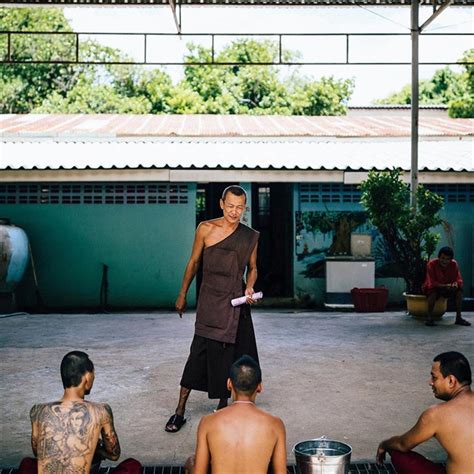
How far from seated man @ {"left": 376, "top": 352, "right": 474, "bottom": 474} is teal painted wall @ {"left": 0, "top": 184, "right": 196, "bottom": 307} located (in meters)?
8.56

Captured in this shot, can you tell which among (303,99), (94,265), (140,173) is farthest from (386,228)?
(303,99)

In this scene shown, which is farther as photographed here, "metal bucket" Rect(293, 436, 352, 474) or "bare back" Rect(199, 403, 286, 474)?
"metal bucket" Rect(293, 436, 352, 474)

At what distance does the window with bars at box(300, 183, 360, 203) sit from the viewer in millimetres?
12289

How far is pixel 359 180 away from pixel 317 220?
1097 millimetres

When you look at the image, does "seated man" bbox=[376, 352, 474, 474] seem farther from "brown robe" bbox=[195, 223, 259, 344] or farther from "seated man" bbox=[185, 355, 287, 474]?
"brown robe" bbox=[195, 223, 259, 344]

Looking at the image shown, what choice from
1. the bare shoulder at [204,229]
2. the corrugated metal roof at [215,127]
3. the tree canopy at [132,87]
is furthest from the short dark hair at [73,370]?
the tree canopy at [132,87]

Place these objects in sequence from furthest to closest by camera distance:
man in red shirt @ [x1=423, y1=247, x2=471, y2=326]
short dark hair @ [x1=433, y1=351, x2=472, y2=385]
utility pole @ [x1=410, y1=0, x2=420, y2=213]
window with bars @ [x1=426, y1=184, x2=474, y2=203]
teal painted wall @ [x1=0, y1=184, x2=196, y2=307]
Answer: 1. window with bars @ [x1=426, y1=184, x2=474, y2=203]
2. teal painted wall @ [x1=0, y1=184, x2=196, y2=307]
3. utility pole @ [x1=410, y1=0, x2=420, y2=213]
4. man in red shirt @ [x1=423, y1=247, x2=471, y2=326]
5. short dark hair @ [x1=433, y1=351, x2=472, y2=385]

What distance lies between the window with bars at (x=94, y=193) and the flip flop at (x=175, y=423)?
7.27 m

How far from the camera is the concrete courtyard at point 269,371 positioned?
5.03m

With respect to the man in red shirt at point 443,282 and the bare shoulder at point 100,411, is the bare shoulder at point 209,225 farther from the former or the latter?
the man in red shirt at point 443,282

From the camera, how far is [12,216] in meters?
12.0

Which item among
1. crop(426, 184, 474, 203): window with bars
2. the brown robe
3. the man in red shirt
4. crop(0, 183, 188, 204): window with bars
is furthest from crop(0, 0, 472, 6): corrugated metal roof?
the brown robe

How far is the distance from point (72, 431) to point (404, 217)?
7.43 metres

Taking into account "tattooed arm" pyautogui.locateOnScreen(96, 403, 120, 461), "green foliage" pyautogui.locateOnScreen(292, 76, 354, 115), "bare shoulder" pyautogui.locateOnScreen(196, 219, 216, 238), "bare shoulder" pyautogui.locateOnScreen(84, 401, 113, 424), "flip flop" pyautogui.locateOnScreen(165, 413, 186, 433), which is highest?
"green foliage" pyautogui.locateOnScreen(292, 76, 354, 115)
